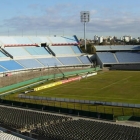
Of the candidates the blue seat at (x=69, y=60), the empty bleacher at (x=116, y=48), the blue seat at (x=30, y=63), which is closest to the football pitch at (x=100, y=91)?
the blue seat at (x=30, y=63)

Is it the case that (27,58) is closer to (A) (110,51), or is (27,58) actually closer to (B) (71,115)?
(A) (110,51)

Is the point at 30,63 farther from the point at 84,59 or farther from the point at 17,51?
the point at 84,59

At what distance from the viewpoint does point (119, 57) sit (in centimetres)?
10088

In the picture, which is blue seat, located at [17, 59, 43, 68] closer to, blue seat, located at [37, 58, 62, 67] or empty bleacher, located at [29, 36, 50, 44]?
blue seat, located at [37, 58, 62, 67]

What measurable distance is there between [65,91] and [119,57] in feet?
158

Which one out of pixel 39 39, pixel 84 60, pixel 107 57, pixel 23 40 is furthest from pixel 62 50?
pixel 107 57

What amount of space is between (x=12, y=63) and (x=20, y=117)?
4322 cm

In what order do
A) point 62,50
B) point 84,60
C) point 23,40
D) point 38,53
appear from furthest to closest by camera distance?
point 62,50
point 84,60
point 23,40
point 38,53

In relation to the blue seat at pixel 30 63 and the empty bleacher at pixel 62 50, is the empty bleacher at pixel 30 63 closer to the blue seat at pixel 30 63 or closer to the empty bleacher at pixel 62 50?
the blue seat at pixel 30 63

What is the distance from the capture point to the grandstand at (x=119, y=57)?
95.8m

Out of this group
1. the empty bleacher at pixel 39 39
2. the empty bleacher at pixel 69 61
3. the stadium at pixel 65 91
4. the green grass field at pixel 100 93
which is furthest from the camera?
the empty bleacher at pixel 39 39

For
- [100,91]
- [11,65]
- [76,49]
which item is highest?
[76,49]

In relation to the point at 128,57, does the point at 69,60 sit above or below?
below

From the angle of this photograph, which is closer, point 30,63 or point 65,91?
point 65,91
